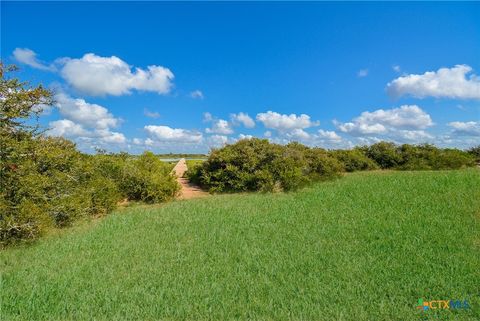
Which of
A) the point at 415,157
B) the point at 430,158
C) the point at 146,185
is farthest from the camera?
the point at 415,157

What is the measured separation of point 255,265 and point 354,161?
11.7 metres

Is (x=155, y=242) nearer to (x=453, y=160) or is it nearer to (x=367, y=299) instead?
(x=367, y=299)

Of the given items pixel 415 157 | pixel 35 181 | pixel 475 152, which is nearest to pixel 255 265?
pixel 35 181

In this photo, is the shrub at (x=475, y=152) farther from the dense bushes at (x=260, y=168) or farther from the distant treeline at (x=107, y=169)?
the dense bushes at (x=260, y=168)

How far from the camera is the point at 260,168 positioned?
1030 cm

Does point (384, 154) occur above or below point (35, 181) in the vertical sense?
above

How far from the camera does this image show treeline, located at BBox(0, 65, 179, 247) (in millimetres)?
5152

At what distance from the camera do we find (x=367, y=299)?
11.1ft

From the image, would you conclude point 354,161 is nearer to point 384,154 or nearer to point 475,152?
point 384,154

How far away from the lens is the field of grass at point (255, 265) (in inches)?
127

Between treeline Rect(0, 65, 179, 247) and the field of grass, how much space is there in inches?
17.0

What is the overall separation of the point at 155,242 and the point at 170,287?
172 centimetres

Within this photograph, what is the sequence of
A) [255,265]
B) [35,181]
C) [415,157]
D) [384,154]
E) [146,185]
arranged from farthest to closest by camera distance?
[384,154] → [415,157] → [146,185] → [35,181] → [255,265]

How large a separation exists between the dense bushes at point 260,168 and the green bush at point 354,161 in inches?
124
